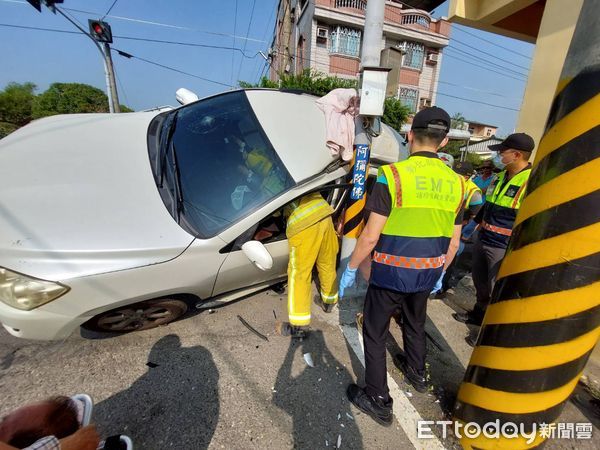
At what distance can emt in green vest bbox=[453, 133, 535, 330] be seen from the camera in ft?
7.89

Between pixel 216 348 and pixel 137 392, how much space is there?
0.57 m

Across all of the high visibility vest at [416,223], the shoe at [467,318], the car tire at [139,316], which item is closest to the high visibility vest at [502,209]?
the shoe at [467,318]

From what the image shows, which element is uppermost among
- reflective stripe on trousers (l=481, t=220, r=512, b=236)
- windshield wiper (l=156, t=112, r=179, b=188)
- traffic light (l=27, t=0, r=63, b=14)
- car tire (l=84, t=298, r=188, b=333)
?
traffic light (l=27, t=0, r=63, b=14)

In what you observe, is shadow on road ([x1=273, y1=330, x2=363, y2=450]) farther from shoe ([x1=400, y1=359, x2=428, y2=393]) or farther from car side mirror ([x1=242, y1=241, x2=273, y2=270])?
car side mirror ([x1=242, y1=241, x2=273, y2=270])

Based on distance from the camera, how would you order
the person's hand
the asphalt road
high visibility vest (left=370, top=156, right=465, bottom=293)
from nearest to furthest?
the person's hand < high visibility vest (left=370, top=156, right=465, bottom=293) < the asphalt road

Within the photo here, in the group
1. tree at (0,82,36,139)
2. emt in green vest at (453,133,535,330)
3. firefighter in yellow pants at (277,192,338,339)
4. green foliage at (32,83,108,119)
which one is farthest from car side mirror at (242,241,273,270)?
tree at (0,82,36,139)

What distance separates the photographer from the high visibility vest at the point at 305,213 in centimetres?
220

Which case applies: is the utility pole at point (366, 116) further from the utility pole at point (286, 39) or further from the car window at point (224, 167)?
the utility pole at point (286, 39)

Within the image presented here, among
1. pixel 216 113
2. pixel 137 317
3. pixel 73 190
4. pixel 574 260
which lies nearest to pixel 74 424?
pixel 137 317

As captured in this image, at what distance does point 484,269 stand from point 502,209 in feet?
2.08

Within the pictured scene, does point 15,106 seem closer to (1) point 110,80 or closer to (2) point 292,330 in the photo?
(1) point 110,80

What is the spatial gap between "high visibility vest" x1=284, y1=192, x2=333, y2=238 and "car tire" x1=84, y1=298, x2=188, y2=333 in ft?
3.53

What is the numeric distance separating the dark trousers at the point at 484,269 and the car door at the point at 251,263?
1.61m

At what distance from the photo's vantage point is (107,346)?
2.08 m
